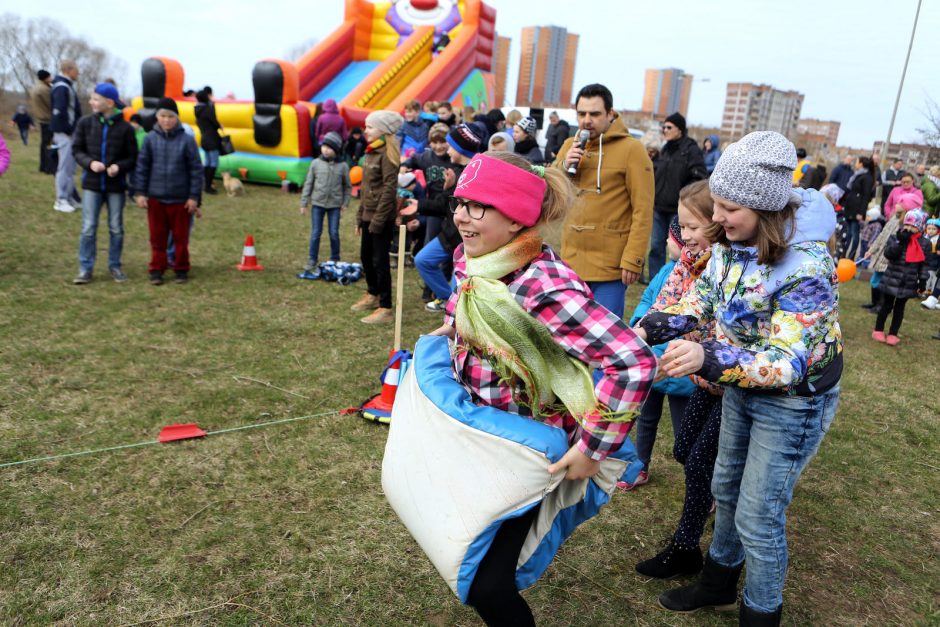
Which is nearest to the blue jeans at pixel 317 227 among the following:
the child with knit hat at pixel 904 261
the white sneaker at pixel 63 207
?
the white sneaker at pixel 63 207

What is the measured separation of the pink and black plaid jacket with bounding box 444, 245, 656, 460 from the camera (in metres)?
1.74

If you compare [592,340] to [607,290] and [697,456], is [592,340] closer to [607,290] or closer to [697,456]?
[697,456]

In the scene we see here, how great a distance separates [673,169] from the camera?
8328 mm

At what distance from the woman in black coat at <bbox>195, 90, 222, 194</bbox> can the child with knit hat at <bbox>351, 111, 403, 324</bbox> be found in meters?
7.64

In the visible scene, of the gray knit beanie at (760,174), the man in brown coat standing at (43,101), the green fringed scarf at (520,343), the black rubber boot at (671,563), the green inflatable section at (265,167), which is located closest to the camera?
the green fringed scarf at (520,343)

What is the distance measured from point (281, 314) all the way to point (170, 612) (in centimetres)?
435

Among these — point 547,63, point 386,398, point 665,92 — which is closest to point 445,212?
point 386,398

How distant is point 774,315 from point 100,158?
706cm

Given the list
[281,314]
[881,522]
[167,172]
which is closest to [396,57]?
[167,172]

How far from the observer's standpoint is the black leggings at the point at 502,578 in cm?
189

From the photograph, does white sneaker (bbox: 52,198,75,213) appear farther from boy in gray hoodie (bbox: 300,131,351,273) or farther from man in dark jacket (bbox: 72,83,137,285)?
boy in gray hoodie (bbox: 300,131,351,273)

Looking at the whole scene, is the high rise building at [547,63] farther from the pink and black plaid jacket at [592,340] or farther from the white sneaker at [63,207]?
the pink and black plaid jacket at [592,340]

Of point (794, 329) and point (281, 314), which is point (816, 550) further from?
point (281, 314)

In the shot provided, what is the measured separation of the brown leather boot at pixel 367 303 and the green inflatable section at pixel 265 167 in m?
8.07
